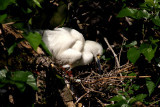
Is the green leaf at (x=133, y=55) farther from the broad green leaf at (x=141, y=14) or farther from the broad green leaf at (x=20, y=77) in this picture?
the broad green leaf at (x=20, y=77)

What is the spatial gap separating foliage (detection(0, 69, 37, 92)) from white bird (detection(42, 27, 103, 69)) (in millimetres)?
778

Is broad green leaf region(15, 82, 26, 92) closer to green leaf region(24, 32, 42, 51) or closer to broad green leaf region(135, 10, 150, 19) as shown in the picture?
green leaf region(24, 32, 42, 51)

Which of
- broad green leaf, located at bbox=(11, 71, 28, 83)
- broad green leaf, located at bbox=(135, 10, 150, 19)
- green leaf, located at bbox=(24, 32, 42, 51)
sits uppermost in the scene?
broad green leaf, located at bbox=(135, 10, 150, 19)

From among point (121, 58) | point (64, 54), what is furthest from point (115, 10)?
point (64, 54)

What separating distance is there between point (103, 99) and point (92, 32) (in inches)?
29.4

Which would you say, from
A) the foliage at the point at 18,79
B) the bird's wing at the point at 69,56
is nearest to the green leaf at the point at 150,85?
the bird's wing at the point at 69,56

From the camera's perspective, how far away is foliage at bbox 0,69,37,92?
962mm

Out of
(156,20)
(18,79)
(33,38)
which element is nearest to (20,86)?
(18,79)

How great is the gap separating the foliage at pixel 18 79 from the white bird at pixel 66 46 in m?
0.78

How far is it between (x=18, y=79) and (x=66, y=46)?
2.77ft

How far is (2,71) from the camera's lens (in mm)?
1006

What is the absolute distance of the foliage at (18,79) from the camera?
0.96 meters

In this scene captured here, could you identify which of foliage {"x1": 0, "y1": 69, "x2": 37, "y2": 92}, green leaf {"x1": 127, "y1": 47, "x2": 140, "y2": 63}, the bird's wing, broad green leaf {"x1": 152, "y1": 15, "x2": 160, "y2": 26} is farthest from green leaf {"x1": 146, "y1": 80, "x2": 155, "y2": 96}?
foliage {"x1": 0, "y1": 69, "x2": 37, "y2": 92}

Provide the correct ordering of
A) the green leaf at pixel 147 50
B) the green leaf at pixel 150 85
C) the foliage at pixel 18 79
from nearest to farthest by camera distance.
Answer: the foliage at pixel 18 79, the green leaf at pixel 147 50, the green leaf at pixel 150 85
